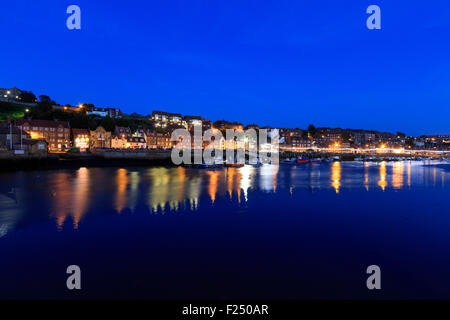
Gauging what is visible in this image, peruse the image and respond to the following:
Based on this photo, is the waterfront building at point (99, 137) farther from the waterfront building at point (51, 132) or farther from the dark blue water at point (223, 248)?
the dark blue water at point (223, 248)

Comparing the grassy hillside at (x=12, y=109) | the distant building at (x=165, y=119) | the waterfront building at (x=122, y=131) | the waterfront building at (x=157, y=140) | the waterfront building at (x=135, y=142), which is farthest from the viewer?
the distant building at (x=165, y=119)

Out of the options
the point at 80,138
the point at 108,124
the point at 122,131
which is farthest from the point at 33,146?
the point at 108,124

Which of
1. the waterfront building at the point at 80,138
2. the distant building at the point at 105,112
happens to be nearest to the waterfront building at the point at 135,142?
the waterfront building at the point at 80,138

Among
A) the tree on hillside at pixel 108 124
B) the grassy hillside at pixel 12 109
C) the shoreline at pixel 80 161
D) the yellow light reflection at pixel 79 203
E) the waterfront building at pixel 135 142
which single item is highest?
the grassy hillside at pixel 12 109

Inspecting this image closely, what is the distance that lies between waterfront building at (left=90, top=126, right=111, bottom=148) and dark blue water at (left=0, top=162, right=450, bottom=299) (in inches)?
2104

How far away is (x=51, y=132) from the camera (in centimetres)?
5788

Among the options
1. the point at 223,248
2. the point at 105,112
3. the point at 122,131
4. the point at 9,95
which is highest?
the point at 9,95

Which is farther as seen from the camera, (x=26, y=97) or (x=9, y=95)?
(x=26, y=97)

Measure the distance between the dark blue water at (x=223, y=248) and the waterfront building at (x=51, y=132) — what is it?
49.5m

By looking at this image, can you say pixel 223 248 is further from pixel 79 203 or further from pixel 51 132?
pixel 51 132

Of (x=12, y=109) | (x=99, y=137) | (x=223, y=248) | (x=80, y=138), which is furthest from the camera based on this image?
(x=12, y=109)

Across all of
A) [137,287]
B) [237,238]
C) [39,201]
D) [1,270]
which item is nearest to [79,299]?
[137,287]

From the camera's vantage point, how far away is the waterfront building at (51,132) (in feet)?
181

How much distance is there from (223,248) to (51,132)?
63.3m
